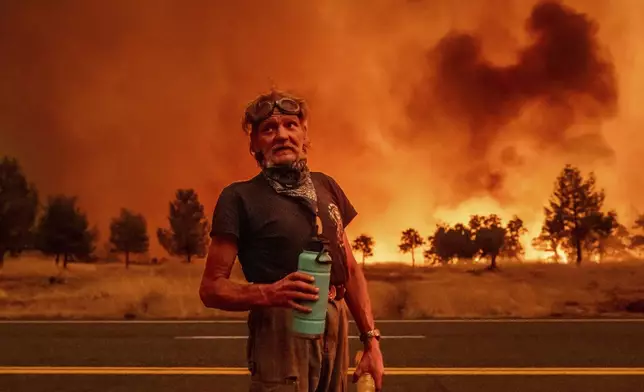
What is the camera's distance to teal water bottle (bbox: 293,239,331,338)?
221 centimetres

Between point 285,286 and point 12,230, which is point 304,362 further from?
point 12,230

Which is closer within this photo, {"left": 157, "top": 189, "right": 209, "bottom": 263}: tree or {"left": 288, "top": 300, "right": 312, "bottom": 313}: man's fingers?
{"left": 288, "top": 300, "right": 312, "bottom": 313}: man's fingers

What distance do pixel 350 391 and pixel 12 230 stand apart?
3660 centimetres

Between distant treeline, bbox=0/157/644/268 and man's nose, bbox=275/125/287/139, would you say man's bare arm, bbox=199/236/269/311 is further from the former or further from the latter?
distant treeline, bbox=0/157/644/268

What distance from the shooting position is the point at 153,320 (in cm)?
1344

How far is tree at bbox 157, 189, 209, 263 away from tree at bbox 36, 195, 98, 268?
8264mm

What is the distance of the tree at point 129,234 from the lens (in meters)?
56.0

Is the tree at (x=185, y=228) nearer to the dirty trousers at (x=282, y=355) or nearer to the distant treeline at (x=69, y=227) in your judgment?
the distant treeline at (x=69, y=227)

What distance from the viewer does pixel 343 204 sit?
2621 millimetres

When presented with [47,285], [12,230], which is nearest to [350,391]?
[47,285]

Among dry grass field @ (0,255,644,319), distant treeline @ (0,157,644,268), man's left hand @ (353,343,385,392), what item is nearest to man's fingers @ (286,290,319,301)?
man's left hand @ (353,343,385,392)

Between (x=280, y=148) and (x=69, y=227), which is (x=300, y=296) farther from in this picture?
(x=69, y=227)

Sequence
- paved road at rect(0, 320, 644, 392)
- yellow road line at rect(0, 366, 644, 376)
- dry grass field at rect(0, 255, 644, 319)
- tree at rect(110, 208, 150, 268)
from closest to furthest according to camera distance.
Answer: paved road at rect(0, 320, 644, 392)
yellow road line at rect(0, 366, 644, 376)
dry grass field at rect(0, 255, 644, 319)
tree at rect(110, 208, 150, 268)

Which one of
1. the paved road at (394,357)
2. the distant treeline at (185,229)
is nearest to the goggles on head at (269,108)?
the paved road at (394,357)
